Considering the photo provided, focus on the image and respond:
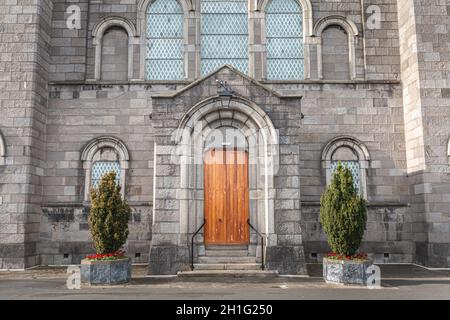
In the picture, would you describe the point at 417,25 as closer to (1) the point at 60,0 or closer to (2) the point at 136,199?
(2) the point at 136,199

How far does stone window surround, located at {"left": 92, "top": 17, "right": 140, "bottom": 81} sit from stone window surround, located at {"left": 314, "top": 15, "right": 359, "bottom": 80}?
20.4ft

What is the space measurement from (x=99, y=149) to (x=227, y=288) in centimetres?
702

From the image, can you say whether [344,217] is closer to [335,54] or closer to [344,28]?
[335,54]

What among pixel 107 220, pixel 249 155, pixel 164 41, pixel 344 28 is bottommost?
pixel 107 220

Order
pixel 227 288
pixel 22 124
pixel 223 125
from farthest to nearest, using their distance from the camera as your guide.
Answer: pixel 22 124 < pixel 223 125 < pixel 227 288

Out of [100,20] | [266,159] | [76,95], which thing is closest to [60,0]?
[100,20]

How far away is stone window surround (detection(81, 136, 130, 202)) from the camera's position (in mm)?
13555

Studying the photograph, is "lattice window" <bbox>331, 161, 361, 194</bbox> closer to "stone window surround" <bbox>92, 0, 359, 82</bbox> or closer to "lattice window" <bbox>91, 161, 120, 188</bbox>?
"stone window surround" <bbox>92, 0, 359, 82</bbox>

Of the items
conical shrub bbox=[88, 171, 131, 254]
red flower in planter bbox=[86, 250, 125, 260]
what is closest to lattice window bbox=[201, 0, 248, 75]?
conical shrub bbox=[88, 171, 131, 254]

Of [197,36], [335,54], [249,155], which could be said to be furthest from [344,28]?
[249,155]

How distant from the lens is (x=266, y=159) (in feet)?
37.2

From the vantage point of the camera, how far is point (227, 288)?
914 cm

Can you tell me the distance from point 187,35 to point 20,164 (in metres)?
6.87

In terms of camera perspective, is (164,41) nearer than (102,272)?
No
